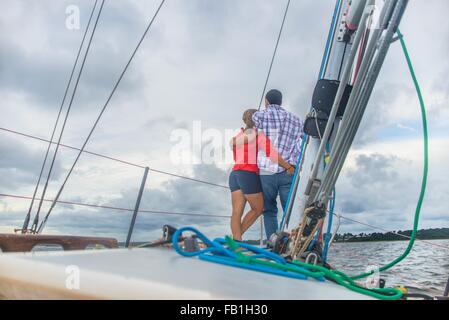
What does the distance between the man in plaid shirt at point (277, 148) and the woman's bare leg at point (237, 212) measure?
0.81 feet

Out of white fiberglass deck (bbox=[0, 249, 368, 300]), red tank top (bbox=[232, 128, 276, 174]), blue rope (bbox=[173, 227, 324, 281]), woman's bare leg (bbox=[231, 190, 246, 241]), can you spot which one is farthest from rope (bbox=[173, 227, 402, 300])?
woman's bare leg (bbox=[231, 190, 246, 241])

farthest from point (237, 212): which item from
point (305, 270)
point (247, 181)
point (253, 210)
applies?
point (305, 270)

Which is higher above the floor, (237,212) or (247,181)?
(247,181)

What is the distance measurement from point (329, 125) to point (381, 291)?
0.88 metres

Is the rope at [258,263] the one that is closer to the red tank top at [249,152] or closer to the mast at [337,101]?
the mast at [337,101]

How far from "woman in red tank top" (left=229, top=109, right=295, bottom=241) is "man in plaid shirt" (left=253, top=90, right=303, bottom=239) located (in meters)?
0.05

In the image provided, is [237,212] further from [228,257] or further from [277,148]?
[228,257]

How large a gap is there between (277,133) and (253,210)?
676mm

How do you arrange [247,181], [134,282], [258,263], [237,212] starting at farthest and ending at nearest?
→ 1. [237,212]
2. [247,181]
3. [258,263]
4. [134,282]

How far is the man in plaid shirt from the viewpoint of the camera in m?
3.13

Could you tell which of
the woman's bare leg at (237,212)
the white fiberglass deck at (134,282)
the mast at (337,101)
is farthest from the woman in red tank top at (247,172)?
the white fiberglass deck at (134,282)

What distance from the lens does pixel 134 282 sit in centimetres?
77

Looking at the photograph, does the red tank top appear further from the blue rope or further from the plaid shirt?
the blue rope
